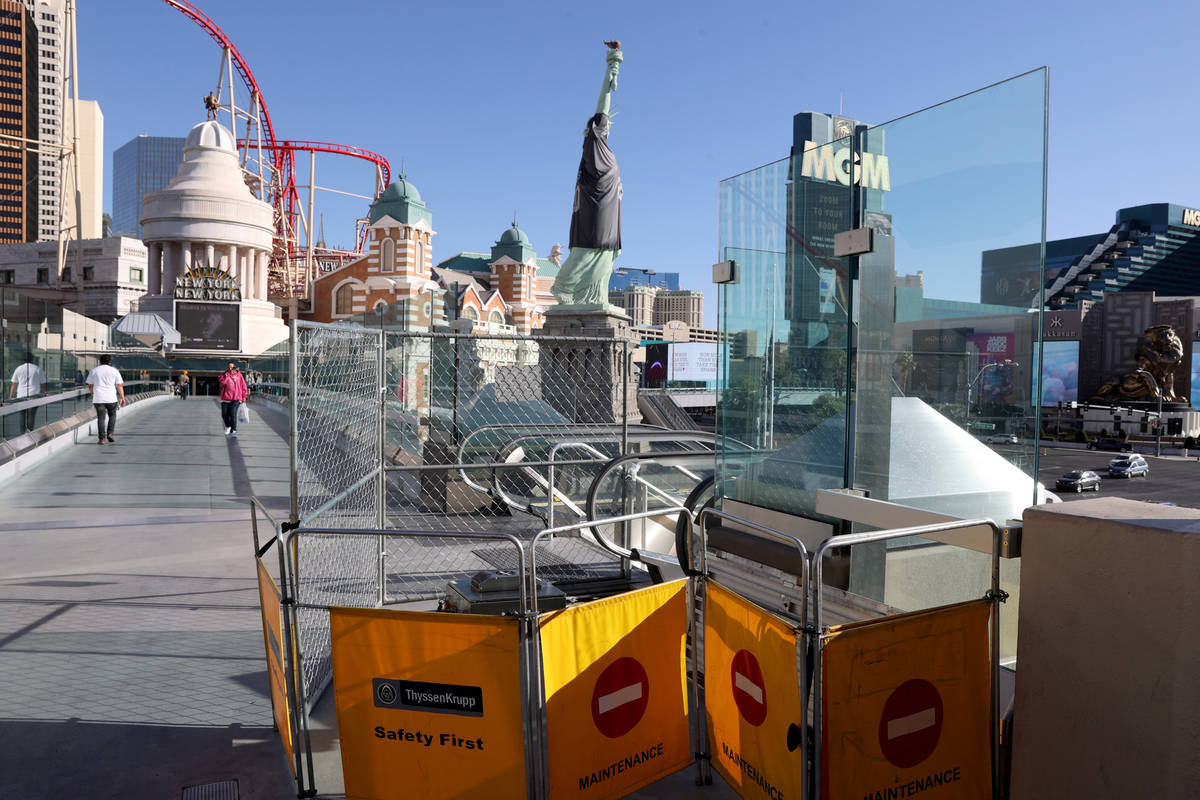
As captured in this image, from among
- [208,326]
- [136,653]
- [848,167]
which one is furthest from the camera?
[208,326]

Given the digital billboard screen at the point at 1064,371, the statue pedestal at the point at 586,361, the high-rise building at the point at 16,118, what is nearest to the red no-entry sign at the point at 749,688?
the statue pedestal at the point at 586,361

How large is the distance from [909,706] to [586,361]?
24.3m

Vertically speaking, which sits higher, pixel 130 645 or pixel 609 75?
pixel 609 75

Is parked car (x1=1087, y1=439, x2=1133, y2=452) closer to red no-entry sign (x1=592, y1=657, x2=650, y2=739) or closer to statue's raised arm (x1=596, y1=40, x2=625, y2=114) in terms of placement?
statue's raised arm (x1=596, y1=40, x2=625, y2=114)

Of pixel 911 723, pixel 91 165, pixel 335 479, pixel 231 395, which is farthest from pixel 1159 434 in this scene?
Answer: pixel 91 165

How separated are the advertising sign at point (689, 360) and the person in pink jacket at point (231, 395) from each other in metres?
57.0

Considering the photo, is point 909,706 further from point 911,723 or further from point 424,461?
point 424,461

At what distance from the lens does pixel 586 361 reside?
2709 centimetres

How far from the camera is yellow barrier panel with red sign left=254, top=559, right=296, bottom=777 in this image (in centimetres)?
348

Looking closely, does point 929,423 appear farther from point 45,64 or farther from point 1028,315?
point 45,64

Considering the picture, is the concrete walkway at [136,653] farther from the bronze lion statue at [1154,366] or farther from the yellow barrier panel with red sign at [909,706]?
the bronze lion statue at [1154,366]

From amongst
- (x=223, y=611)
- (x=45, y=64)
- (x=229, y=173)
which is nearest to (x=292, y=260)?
(x=229, y=173)

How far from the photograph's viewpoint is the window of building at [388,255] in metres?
50.3

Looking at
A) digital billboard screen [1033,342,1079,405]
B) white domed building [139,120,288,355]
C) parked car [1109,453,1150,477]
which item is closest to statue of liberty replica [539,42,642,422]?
parked car [1109,453,1150,477]
